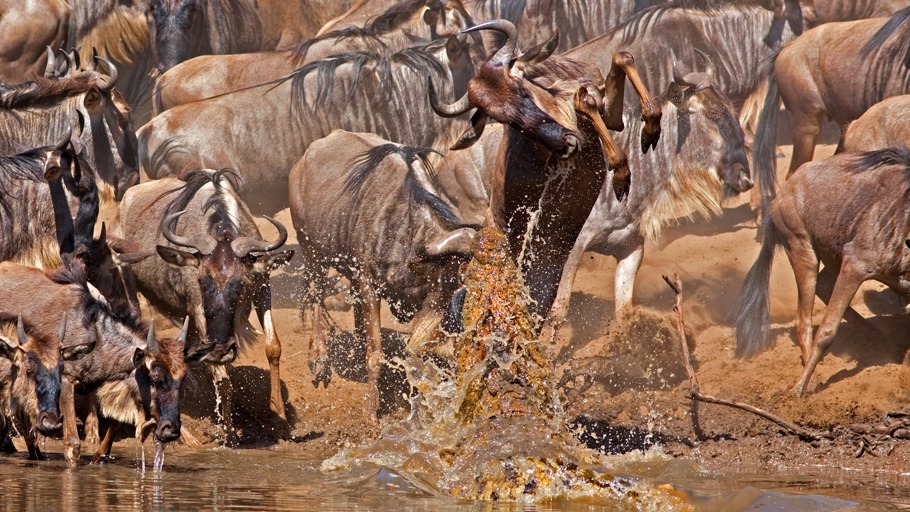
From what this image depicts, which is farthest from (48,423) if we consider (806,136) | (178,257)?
(806,136)

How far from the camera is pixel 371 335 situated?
9.95m

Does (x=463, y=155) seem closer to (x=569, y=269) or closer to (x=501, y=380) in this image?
(x=569, y=269)

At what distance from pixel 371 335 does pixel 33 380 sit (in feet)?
8.44

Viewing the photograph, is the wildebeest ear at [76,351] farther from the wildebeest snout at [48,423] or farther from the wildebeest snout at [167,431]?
the wildebeest snout at [167,431]

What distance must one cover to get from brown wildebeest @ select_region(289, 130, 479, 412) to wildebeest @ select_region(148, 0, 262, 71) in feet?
12.8

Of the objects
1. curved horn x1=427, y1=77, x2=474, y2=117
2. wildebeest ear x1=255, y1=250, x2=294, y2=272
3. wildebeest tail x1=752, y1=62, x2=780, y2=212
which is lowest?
wildebeest ear x1=255, y1=250, x2=294, y2=272

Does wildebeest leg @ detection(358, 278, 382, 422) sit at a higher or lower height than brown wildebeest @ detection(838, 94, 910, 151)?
lower

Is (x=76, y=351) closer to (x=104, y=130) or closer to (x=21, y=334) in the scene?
(x=21, y=334)

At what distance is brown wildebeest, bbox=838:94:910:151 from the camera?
10195 mm

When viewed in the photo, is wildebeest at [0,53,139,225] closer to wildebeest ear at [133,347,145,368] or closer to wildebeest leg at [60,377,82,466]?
wildebeest leg at [60,377,82,466]

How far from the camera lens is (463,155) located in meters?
11.3

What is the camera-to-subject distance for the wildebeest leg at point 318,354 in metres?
10.0

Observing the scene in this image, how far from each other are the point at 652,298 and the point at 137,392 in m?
4.23

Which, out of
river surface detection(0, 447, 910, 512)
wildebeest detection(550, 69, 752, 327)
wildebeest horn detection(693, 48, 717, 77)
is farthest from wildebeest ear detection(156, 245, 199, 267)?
wildebeest horn detection(693, 48, 717, 77)
